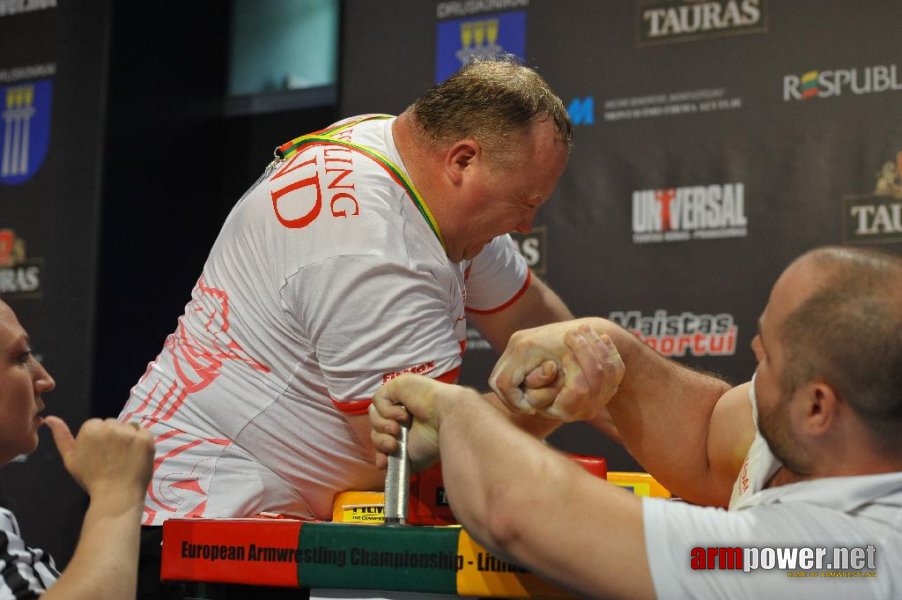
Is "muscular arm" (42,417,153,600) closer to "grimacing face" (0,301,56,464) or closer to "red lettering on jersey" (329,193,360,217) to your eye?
"grimacing face" (0,301,56,464)

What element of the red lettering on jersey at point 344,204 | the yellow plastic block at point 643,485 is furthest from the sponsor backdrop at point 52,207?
the yellow plastic block at point 643,485

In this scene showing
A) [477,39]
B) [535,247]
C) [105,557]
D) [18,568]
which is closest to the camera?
[105,557]

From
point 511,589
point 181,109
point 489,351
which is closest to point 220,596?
point 511,589

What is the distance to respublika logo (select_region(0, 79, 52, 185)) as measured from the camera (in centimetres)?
382

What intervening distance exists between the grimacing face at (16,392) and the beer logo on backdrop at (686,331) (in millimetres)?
1714

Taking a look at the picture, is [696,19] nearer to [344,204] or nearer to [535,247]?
[535,247]

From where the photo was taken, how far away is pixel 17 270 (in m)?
3.78

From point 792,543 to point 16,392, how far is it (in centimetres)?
100

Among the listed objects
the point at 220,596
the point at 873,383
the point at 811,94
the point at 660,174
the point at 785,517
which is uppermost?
the point at 811,94

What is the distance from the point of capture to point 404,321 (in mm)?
1684

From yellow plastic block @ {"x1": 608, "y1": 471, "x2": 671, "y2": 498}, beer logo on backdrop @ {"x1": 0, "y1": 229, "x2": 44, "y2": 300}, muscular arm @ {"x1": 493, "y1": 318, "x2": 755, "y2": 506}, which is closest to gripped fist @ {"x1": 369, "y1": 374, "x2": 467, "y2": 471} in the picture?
muscular arm @ {"x1": 493, "y1": 318, "x2": 755, "y2": 506}

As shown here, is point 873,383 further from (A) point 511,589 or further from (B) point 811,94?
(B) point 811,94

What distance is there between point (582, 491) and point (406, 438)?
27 cm

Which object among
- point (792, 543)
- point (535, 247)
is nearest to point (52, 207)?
point (535, 247)
